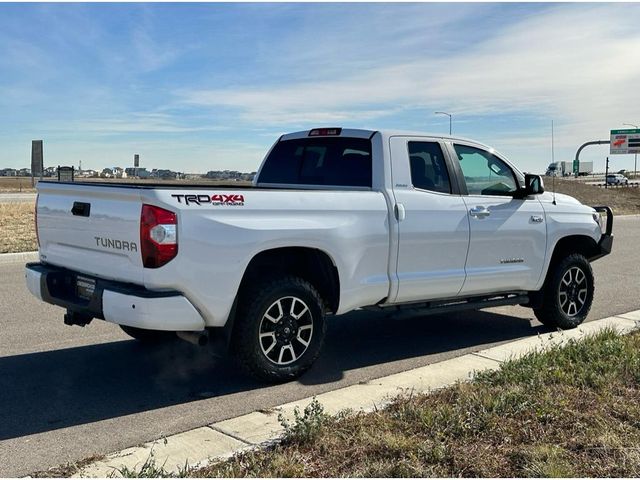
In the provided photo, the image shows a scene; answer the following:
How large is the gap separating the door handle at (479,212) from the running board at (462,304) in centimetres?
81

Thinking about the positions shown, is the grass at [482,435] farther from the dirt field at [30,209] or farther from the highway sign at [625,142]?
the highway sign at [625,142]

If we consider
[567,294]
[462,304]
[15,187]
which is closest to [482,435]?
[462,304]

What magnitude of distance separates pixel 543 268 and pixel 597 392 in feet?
8.24

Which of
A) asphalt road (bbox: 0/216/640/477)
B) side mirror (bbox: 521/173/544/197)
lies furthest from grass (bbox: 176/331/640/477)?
side mirror (bbox: 521/173/544/197)

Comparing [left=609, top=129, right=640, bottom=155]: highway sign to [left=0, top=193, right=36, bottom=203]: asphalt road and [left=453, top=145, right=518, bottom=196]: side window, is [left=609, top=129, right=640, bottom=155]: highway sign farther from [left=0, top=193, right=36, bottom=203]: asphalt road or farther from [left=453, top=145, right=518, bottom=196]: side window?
[left=453, top=145, right=518, bottom=196]: side window

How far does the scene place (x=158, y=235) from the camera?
455cm

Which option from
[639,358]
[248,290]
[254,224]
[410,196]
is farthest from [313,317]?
[639,358]

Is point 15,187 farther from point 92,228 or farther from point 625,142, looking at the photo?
point 625,142

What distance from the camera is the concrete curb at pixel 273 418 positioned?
3750mm

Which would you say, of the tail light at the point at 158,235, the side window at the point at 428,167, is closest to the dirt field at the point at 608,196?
the side window at the point at 428,167

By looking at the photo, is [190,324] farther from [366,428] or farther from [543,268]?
[543,268]

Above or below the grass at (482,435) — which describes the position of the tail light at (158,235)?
above

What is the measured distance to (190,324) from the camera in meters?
4.72

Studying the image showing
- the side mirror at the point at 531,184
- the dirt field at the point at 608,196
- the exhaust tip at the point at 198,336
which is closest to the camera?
the exhaust tip at the point at 198,336
